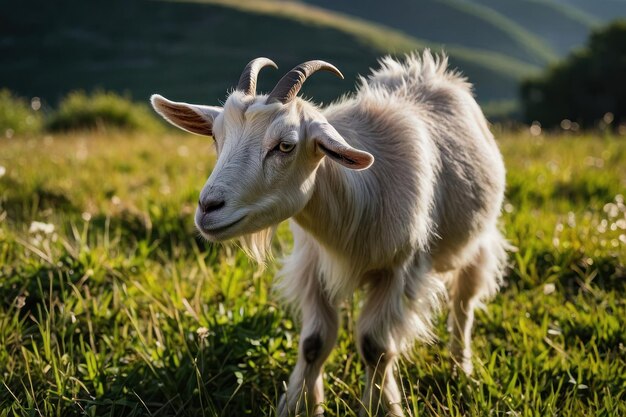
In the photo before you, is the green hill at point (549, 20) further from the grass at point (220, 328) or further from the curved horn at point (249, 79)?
the curved horn at point (249, 79)

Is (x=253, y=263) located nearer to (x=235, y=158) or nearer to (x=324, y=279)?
(x=324, y=279)

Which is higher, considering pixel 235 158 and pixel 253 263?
pixel 235 158

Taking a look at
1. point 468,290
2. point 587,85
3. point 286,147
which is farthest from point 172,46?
point 286,147

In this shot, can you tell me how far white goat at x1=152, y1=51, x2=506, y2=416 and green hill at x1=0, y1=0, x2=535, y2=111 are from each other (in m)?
61.5

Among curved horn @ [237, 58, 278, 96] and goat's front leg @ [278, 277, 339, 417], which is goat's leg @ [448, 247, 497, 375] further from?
curved horn @ [237, 58, 278, 96]

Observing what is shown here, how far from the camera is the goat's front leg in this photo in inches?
123

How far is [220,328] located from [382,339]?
0.82 metres

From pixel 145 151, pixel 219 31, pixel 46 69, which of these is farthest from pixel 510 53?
pixel 145 151

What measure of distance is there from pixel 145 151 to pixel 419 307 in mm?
5686

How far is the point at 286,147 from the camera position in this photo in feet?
8.41

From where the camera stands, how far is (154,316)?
341cm

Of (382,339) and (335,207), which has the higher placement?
(335,207)

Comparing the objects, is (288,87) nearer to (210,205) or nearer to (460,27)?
(210,205)

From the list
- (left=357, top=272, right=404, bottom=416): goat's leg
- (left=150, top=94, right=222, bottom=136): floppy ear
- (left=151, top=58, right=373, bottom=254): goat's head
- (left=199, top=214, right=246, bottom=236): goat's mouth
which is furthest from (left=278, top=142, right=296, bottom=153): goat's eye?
(left=357, top=272, right=404, bottom=416): goat's leg
